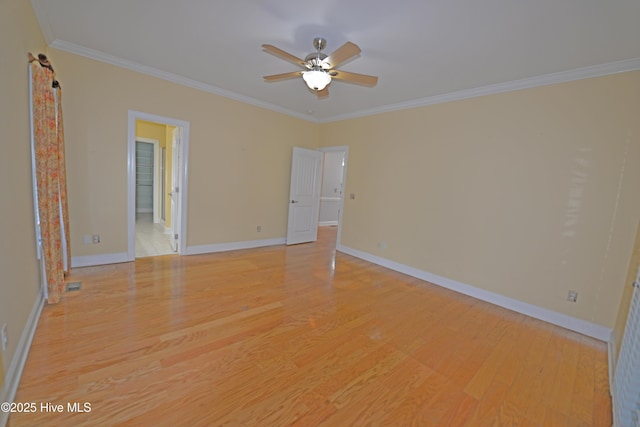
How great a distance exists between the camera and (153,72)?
3.70 m

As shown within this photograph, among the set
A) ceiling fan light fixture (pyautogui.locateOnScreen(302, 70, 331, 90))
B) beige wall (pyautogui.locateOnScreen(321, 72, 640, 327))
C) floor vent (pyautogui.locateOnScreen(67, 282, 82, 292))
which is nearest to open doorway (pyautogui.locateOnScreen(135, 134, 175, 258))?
floor vent (pyautogui.locateOnScreen(67, 282, 82, 292))

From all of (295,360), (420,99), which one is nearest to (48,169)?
(295,360)

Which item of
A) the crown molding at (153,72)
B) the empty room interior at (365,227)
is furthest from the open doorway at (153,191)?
the crown molding at (153,72)

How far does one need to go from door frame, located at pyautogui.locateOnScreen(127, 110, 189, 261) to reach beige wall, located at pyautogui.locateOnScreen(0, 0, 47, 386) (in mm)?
1381

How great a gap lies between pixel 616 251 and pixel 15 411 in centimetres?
477

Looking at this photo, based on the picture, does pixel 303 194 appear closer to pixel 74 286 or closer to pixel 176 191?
pixel 176 191

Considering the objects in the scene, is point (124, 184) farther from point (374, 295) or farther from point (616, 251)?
point (616, 251)

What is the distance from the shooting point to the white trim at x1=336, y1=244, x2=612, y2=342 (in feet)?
8.95

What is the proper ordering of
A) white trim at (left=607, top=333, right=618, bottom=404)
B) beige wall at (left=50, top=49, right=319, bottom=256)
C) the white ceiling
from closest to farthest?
white trim at (left=607, top=333, right=618, bottom=404) → the white ceiling → beige wall at (left=50, top=49, right=319, bottom=256)

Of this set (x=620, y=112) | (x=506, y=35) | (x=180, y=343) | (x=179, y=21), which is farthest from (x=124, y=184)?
(x=620, y=112)

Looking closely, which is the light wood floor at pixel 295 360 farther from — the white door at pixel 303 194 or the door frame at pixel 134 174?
the white door at pixel 303 194

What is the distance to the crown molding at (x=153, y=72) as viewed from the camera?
10.3 ft

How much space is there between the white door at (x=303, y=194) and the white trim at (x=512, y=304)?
6.16 feet

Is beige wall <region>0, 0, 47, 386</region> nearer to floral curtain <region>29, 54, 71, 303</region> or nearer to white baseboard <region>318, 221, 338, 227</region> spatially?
floral curtain <region>29, 54, 71, 303</region>
